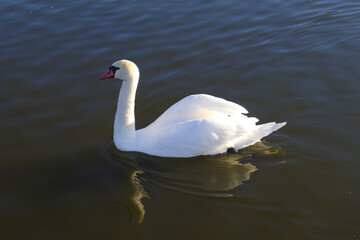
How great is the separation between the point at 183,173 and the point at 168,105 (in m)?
1.96

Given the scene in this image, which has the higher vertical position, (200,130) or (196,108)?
(196,108)

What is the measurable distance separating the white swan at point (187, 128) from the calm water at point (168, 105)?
0.21 m

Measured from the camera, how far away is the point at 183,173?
243 inches

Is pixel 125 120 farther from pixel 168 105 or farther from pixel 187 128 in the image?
pixel 168 105

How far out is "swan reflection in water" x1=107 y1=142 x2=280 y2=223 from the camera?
18.9 ft

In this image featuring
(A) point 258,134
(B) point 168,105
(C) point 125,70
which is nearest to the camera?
(C) point 125,70

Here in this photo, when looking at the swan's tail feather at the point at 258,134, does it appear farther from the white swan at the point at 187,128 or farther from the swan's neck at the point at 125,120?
the swan's neck at the point at 125,120

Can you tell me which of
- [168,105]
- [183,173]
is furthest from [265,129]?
[168,105]

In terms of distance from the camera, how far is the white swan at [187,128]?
6.25m

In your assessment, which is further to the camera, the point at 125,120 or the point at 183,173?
the point at 125,120

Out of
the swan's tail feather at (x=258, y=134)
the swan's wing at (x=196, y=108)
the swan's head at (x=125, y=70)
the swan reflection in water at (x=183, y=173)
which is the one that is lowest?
the swan reflection in water at (x=183, y=173)

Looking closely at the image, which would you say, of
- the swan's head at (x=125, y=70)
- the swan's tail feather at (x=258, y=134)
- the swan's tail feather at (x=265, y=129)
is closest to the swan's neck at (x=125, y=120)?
the swan's head at (x=125, y=70)

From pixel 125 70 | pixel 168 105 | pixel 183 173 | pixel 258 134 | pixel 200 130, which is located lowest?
pixel 183 173

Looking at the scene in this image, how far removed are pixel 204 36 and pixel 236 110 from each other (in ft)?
12.2
